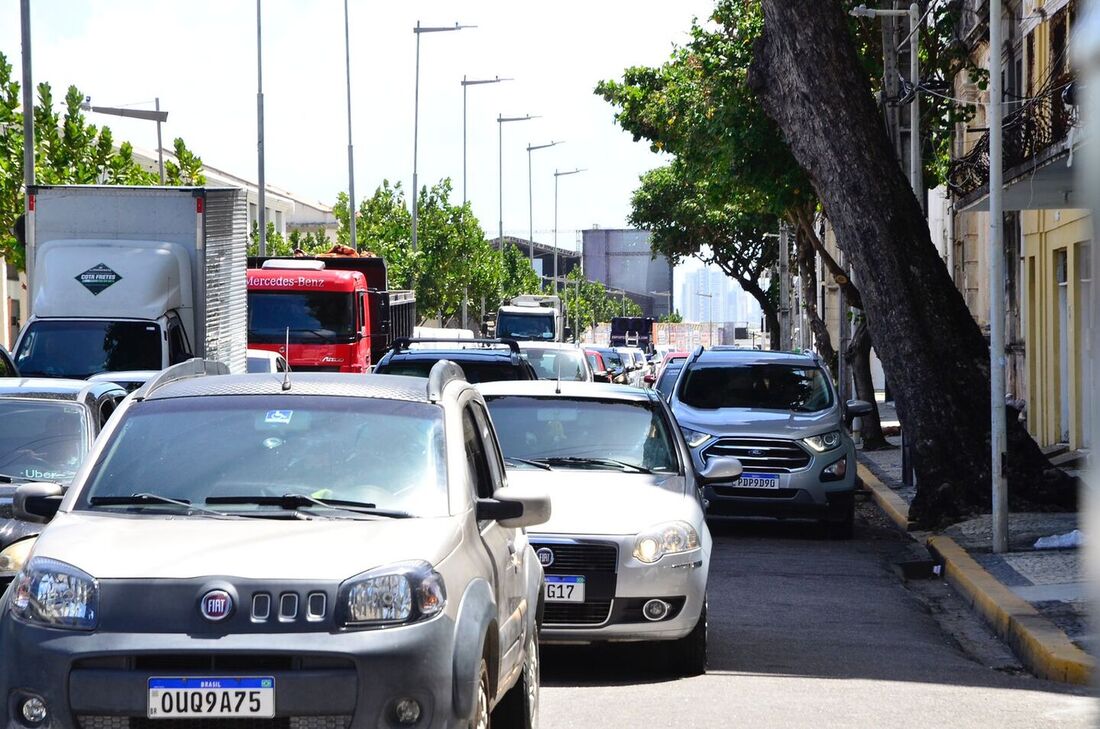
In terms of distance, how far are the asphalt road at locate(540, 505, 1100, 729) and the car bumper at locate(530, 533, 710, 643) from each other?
27 centimetres

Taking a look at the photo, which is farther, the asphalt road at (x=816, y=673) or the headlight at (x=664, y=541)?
the headlight at (x=664, y=541)

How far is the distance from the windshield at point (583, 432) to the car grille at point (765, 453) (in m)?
5.55

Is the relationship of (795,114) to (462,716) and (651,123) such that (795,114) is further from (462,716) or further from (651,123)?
(651,123)

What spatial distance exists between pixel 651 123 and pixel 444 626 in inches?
1259

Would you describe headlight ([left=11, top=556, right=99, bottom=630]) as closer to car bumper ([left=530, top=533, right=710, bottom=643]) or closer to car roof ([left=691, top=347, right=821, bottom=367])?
car bumper ([left=530, top=533, right=710, bottom=643])

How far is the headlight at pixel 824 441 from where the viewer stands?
659 inches

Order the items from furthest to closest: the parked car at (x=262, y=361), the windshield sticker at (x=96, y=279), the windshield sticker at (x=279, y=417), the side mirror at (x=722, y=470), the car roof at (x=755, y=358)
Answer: the parked car at (x=262, y=361) → the windshield sticker at (x=96, y=279) → the car roof at (x=755, y=358) → the side mirror at (x=722, y=470) → the windshield sticker at (x=279, y=417)

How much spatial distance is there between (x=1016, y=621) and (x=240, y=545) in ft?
21.5

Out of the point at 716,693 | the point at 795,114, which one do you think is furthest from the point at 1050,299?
the point at 716,693

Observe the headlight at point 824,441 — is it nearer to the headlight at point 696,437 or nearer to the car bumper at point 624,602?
the headlight at point 696,437

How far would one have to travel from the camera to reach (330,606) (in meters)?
5.33

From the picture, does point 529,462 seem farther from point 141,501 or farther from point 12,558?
point 141,501

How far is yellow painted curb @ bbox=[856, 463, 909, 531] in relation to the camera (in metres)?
18.3

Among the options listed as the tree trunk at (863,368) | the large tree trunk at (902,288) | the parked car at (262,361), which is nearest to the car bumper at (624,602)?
the large tree trunk at (902,288)
